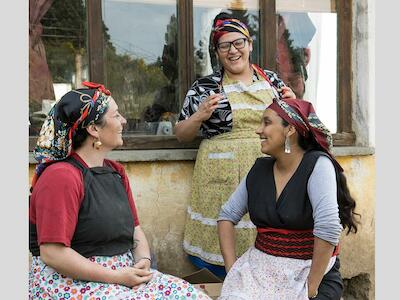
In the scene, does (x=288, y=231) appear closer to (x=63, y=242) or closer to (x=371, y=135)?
(x=63, y=242)

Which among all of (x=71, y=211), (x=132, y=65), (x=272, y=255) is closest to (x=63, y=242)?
(x=71, y=211)

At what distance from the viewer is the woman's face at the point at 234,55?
13.0ft

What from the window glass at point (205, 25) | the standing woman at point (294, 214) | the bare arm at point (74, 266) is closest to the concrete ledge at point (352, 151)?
the window glass at point (205, 25)

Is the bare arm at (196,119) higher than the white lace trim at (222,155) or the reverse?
higher

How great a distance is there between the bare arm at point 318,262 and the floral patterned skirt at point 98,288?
Answer: 55 cm

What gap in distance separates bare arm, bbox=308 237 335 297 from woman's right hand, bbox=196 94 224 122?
1270 millimetres

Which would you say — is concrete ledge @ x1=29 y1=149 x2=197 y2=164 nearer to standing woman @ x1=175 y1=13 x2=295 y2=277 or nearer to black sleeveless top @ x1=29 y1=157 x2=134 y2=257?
standing woman @ x1=175 y1=13 x2=295 y2=277

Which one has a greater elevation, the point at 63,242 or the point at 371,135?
the point at 371,135

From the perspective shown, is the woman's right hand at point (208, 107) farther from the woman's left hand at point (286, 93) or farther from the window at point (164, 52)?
the window at point (164, 52)

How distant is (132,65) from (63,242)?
221 cm

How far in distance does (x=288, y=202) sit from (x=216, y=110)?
3.77ft

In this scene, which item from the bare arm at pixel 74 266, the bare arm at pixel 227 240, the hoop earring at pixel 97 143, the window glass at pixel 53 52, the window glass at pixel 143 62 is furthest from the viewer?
the window glass at pixel 143 62

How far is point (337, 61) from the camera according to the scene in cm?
510

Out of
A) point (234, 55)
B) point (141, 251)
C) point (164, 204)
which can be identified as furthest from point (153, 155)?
point (141, 251)
